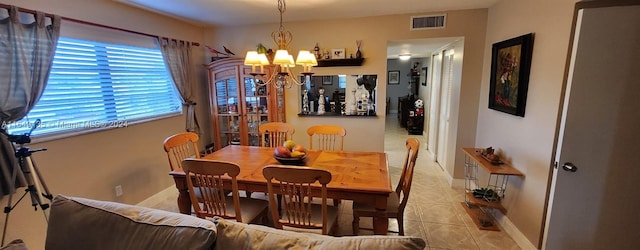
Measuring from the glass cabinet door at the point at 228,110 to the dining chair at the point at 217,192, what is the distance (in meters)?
1.89

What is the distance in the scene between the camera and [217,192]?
195cm

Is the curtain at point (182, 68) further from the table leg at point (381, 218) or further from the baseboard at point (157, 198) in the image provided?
the table leg at point (381, 218)

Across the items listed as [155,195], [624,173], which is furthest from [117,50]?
[624,173]

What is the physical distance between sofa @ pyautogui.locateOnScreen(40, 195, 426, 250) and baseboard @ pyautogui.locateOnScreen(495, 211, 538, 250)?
76.2 inches

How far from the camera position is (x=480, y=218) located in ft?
8.95

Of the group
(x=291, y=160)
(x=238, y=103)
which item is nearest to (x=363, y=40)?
(x=238, y=103)

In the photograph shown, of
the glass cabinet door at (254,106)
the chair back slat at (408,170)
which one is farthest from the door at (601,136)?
the glass cabinet door at (254,106)

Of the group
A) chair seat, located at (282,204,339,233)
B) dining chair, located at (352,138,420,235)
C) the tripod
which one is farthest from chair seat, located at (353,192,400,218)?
the tripod

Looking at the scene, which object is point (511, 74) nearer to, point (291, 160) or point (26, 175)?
point (291, 160)

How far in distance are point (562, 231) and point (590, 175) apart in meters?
0.45

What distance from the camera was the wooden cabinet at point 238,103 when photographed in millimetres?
3740

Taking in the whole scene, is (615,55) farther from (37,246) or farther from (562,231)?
(37,246)

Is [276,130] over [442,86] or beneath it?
beneath

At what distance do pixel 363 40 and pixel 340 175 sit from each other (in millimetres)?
2166
